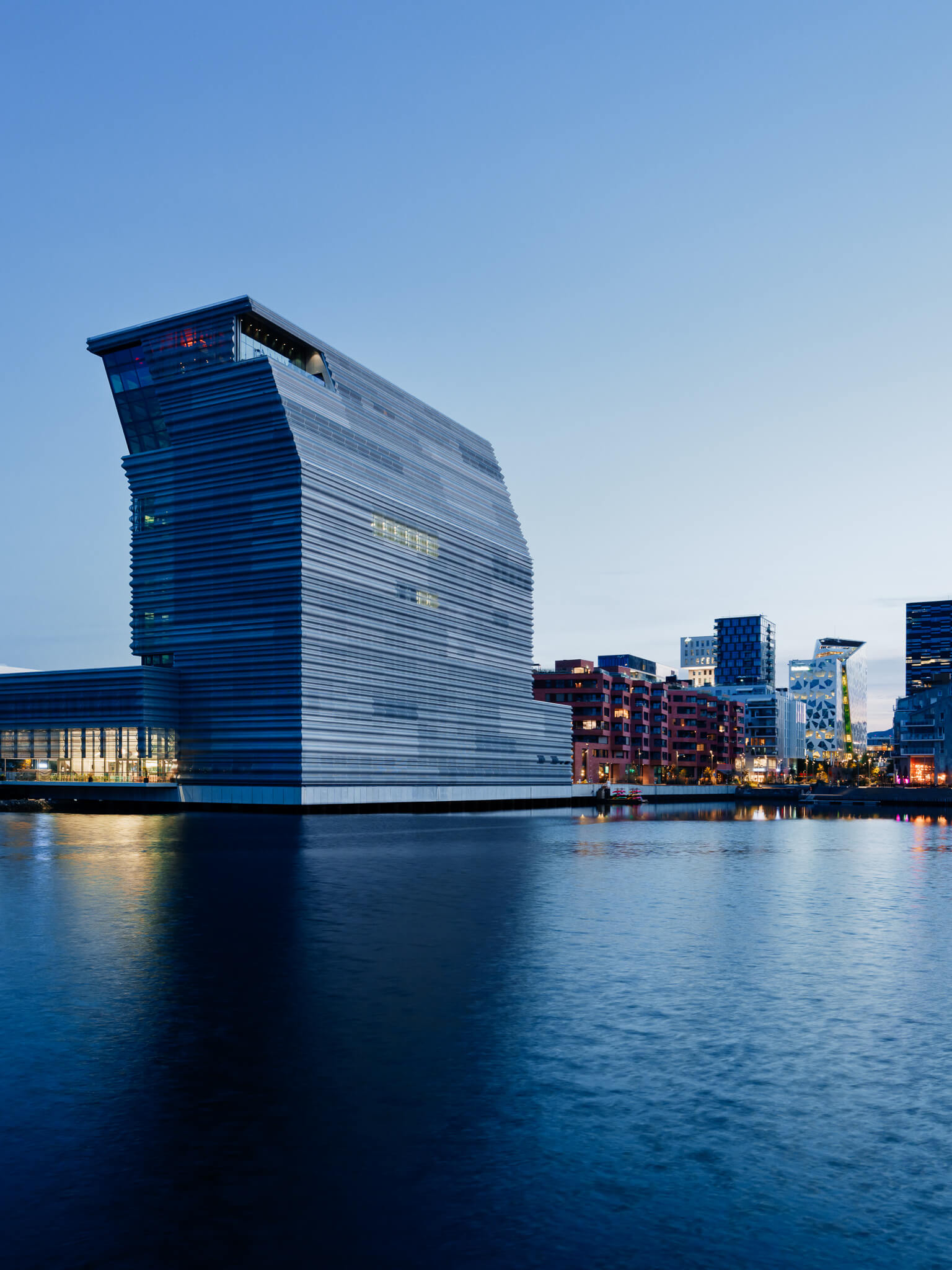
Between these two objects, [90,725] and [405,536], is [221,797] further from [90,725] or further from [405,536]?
[405,536]

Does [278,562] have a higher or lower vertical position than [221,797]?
higher

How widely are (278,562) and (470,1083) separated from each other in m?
124

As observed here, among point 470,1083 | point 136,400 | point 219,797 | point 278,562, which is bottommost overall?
point 219,797

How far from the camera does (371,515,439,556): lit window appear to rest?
160 m

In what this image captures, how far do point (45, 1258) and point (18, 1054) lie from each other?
10120mm

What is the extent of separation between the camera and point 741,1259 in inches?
520

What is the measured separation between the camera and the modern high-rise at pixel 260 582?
14088 cm

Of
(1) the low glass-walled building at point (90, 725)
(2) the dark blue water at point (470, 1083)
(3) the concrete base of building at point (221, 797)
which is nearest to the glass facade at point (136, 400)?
(1) the low glass-walled building at point (90, 725)

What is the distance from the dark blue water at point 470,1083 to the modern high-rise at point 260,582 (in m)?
93.2

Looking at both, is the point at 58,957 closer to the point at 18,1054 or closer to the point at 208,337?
the point at 18,1054

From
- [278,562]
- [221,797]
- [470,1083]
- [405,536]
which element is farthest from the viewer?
[405,536]

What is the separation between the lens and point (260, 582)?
14200 centimetres

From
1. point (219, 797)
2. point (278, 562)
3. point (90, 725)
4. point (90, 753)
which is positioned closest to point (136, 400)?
point (278, 562)

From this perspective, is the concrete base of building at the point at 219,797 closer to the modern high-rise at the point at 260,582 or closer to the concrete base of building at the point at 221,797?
the concrete base of building at the point at 221,797
